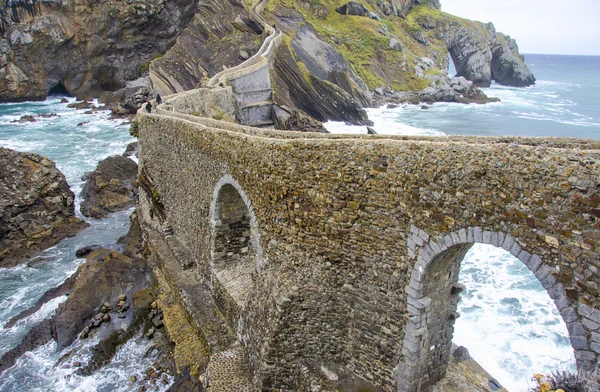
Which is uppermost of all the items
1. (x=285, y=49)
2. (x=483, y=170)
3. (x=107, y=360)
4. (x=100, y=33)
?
(x=100, y=33)

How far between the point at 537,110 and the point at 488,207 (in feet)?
174

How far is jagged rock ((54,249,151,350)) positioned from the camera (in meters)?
13.1

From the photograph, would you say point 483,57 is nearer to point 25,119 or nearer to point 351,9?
point 351,9

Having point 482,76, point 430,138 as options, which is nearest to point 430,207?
point 430,138

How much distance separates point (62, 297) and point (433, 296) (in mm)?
13559

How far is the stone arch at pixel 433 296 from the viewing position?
19.3ft

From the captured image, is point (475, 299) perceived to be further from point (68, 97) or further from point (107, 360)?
point (68, 97)

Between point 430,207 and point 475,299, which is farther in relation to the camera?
point 475,299

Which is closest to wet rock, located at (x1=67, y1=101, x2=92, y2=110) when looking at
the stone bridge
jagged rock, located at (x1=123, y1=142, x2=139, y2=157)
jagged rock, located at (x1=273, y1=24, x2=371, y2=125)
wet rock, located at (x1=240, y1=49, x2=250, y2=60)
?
wet rock, located at (x1=240, y1=49, x2=250, y2=60)

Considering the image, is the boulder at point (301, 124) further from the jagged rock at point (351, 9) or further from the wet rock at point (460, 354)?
the jagged rock at point (351, 9)

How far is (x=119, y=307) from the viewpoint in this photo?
44.9ft

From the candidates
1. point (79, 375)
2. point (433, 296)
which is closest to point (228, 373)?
point (433, 296)

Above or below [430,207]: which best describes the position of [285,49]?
above

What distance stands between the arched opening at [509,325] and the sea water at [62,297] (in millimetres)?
8917
